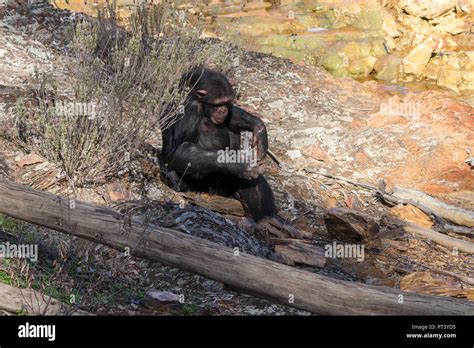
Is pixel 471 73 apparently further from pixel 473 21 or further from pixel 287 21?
pixel 287 21

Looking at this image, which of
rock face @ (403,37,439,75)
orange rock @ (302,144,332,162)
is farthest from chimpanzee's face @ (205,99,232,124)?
rock face @ (403,37,439,75)

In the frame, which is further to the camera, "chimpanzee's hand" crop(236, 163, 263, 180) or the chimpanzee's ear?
the chimpanzee's ear

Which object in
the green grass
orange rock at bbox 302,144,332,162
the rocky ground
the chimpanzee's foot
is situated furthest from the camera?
orange rock at bbox 302,144,332,162

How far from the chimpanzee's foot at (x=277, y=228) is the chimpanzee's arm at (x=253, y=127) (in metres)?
0.77

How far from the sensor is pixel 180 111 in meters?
7.96

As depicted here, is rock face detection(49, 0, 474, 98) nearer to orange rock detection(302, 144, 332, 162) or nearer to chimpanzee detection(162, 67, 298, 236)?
orange rock detection(302, 144, 332, 162)

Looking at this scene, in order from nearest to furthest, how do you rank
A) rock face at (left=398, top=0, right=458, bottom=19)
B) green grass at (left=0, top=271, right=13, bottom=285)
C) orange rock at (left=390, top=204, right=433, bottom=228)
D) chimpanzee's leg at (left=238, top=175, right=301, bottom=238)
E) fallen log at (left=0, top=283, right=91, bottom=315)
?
1. fallen log at (left=0, top=283, right=91, bottom=315)
2. green grass at (left=0, top=271, right=13, bottom=285)
3. chimpanzee's leg at (left=238, top=175, right=301, bottom=238)
4. orange rock at (left=390, top=204, right=433, bottom=228)
5. rock face at (left=398, top=0, right=458, bottom=19)

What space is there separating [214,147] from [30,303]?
3.89m

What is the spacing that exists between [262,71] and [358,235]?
6045 millimetres

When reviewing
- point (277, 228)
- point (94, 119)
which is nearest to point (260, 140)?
point (277, 228)

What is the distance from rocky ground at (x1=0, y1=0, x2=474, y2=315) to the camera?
582 cm

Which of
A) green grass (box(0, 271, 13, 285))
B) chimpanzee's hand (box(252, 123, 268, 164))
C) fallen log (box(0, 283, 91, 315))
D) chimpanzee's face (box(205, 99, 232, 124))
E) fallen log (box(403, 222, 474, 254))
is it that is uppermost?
chimpanzee's face (box(205, 99, 232, 124))

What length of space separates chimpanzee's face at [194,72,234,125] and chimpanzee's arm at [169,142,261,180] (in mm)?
540

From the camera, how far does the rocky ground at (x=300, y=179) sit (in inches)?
229
